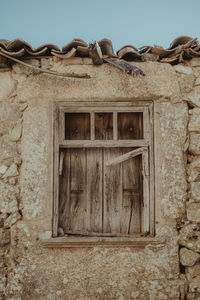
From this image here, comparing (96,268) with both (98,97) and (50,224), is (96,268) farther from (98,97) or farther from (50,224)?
(98,97)

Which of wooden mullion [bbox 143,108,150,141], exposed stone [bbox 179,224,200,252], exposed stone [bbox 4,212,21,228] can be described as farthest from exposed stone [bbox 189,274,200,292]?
exposed stone [bbox 4,212,21,228]

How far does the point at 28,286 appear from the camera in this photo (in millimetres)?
2871

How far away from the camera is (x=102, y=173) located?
325cm

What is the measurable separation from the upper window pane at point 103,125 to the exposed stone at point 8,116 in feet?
2.95

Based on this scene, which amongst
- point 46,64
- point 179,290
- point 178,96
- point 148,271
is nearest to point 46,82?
point 46,64

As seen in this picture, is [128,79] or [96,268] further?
[128,79]

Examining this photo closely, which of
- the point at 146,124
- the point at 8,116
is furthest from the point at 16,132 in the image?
the point at 146,124

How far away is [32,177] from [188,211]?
170 cm

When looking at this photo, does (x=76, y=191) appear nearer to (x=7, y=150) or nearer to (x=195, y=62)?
(x=7, y=150)

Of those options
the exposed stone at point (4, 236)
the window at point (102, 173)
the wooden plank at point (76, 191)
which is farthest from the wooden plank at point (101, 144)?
the exposed stone at point (4, 236)

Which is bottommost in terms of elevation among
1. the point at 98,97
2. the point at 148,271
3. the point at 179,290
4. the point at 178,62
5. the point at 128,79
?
the point at 179,290

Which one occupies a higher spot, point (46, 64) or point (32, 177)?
point (46, 64)

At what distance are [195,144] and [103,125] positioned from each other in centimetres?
107

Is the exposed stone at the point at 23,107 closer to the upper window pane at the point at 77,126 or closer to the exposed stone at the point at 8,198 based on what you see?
the upper window pane at the point at 77,126
